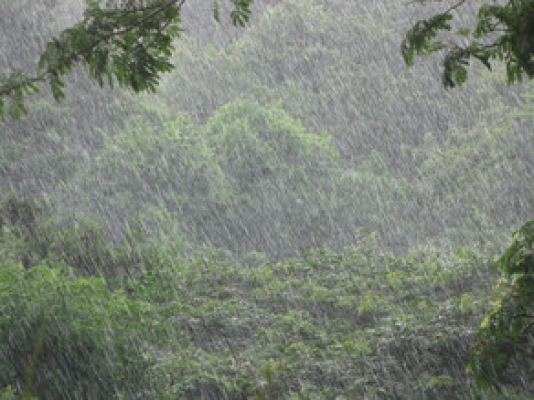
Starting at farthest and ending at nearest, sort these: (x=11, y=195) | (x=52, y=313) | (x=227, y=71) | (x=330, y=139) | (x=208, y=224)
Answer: (x=227, y=71) → (x=330, y=139) → (x=208, y=224) → (x=11, y=195) → (x=52, y=313)

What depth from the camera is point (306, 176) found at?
71.1 ft

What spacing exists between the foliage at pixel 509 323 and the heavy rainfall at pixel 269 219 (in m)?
0.02

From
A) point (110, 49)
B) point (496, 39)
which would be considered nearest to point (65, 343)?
Answer: point (110, 49)

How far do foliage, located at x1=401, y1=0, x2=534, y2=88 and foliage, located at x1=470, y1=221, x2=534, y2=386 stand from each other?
3.26ft

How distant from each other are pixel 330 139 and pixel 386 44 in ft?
24.1

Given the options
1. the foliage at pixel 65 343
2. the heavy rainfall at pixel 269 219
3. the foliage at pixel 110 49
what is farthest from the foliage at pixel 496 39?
the foliage at pixel 65 343

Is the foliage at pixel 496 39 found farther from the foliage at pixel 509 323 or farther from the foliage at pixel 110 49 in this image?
the foliage at pixel 110 49

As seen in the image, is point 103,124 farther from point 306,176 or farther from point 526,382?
point 526,382

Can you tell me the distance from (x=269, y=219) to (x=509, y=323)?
17.1 metres

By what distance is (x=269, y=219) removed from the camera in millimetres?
20703

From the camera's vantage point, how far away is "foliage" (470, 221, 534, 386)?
358 cm

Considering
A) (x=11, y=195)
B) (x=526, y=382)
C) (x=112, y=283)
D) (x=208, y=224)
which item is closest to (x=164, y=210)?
(x=208, y=224)

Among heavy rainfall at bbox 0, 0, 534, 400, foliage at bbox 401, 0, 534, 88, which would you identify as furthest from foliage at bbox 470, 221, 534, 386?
foliage at bbox 401, 0, 534, 88

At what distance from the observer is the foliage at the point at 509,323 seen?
358 centimetres
